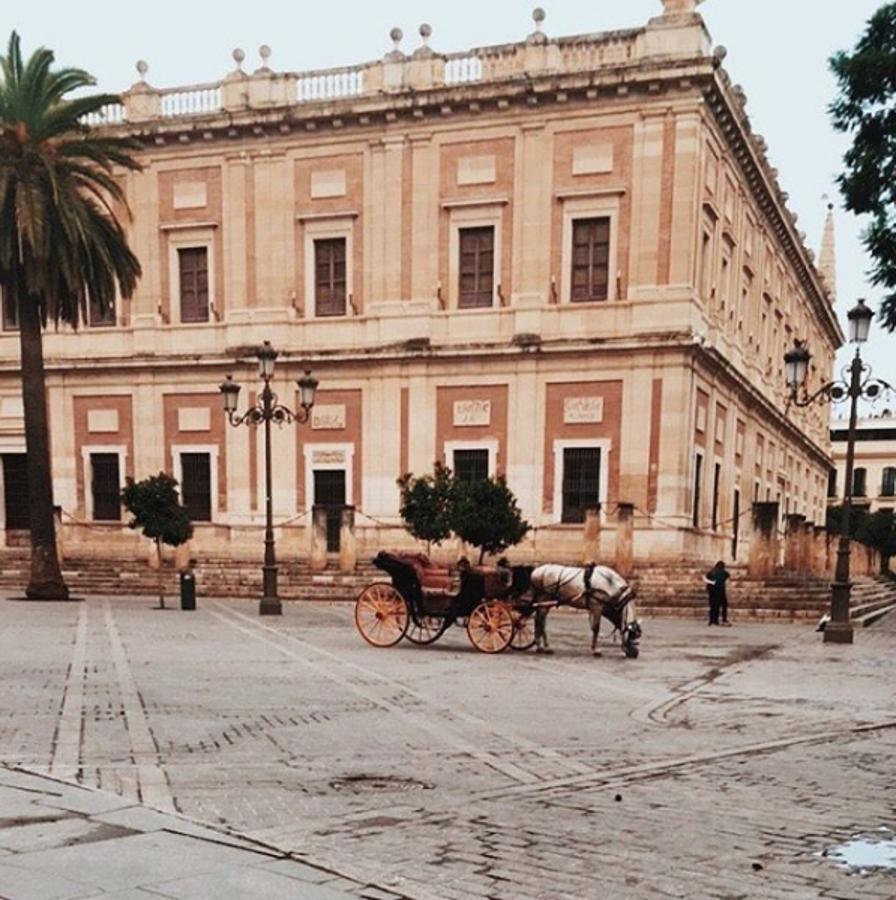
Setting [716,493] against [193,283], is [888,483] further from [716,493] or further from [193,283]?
[193,283]

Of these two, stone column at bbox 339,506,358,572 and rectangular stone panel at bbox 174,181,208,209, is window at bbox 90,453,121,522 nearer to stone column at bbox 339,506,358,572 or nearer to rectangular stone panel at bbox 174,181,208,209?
rectangular stone panel at bbox 174,181,208,209

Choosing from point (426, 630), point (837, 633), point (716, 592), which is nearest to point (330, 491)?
point (716, 592)

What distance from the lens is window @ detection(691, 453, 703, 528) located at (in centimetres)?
2977

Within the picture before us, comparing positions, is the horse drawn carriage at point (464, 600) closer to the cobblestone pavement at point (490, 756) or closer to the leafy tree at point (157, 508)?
the cobblestone pavement at point (490, 756)

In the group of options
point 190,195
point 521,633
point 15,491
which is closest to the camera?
point 521,633

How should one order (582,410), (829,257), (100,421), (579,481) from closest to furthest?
(582,410) → (579,481) → (100,421) → (829,257)

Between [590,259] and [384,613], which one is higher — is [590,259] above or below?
above

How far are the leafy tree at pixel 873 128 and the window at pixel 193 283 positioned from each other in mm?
29038

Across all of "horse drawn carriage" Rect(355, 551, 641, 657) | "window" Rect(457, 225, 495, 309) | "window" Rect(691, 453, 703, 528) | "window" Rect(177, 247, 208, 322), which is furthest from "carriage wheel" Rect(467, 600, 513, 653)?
"window" Rect(177, 247, 208, 322)

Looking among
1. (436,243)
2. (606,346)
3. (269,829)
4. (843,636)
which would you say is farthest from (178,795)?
(436,243)

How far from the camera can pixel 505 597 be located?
14.7m

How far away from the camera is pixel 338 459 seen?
31641mm

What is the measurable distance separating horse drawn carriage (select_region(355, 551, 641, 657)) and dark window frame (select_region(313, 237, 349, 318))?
59.0ft

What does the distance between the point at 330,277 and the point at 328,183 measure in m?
2.96
